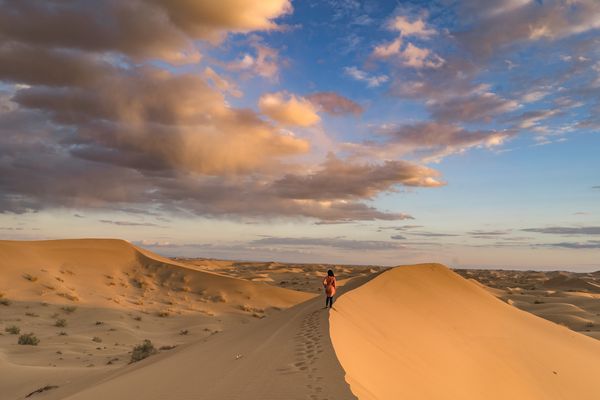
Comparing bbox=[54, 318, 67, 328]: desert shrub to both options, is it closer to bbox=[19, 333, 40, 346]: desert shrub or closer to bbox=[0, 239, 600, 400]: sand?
bbox=[0, 239, 600, 400]: sand

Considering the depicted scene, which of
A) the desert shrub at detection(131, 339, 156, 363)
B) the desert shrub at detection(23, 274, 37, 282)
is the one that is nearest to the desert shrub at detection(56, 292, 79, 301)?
the desert shrub at detection(23, 274, 37, 282)

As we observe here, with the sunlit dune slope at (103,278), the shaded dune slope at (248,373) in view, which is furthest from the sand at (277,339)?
the sunlit dune slope at (103,278)

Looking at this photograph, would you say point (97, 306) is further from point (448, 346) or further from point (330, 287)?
point (448, 346)

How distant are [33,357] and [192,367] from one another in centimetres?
954

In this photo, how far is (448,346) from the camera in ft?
46.2

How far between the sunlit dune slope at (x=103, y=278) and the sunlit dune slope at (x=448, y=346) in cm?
1466

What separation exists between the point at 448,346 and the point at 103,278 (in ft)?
91.0

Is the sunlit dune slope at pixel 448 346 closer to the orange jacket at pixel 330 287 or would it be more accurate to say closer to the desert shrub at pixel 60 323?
the orange jacket at pixel 330 287

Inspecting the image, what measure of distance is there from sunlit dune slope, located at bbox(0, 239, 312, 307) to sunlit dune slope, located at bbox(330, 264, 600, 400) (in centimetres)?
1466

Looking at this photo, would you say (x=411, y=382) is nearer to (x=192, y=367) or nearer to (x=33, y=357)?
(x=192, y=367)

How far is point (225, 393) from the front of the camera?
6266 mm

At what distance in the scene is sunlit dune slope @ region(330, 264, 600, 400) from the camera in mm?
9227

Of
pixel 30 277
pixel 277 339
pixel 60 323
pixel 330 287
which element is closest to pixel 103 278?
pixel 30 277

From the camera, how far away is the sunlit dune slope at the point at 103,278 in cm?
2800
